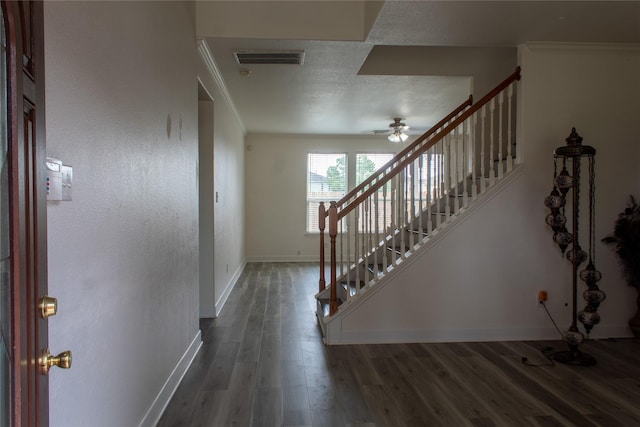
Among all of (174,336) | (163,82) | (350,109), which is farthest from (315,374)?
(350,109)

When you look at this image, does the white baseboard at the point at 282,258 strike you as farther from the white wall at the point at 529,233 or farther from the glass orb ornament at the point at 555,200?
the glass orb ornament at the point at 555,200

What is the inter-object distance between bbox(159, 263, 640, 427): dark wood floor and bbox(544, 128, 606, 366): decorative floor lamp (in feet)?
0.59

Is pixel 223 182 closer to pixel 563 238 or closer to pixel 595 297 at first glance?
pixel 563 238

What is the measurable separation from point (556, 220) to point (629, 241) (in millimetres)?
796

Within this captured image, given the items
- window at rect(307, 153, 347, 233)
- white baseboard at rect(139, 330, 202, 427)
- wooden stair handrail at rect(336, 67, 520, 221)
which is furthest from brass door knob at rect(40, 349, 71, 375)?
window at rect(307, 153, 347, 233)

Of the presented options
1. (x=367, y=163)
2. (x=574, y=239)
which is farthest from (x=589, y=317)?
(x=367, y=163)

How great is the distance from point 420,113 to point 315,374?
4.72m

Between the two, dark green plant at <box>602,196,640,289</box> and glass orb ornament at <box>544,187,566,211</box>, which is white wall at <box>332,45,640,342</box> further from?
glass orb ornament at <box>544,187,566,211</box>

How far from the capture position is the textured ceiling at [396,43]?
309 centimetres

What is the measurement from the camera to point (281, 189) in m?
8.49

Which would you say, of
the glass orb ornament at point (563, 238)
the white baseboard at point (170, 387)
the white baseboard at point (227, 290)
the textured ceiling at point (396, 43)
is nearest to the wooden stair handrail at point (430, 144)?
the textured ceiling at point (396, 43)

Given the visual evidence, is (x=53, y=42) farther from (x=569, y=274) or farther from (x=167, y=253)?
(x=569, y=274)

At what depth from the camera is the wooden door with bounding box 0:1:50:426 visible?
851 mm

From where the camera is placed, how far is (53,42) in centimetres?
126
